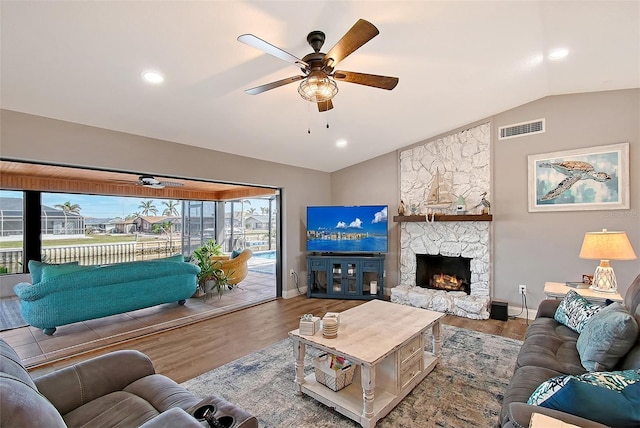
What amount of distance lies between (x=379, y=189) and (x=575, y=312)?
3.61 metres

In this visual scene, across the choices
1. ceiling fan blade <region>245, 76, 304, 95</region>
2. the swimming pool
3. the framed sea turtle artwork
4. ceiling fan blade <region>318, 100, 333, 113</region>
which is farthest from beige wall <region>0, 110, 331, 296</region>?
the swimming pool

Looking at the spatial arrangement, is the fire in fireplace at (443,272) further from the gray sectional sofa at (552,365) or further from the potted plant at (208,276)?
the potted plant at (208,276)

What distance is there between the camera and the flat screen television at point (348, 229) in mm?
5203

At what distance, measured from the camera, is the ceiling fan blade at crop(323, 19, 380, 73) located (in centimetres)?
168

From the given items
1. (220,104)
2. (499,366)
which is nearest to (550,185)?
(499,366)

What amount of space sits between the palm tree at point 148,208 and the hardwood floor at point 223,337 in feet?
16.2

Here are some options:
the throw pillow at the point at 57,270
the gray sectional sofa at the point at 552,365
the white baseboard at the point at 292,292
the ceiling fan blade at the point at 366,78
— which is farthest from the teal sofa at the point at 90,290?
the gray sectional sofa at the point at 552,365

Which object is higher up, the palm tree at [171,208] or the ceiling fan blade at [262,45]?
the ceiling fan blade at [262,45]

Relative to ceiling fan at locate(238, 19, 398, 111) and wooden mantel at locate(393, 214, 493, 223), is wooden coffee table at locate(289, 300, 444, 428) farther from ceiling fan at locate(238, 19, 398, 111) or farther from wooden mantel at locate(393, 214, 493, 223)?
wooden mantel at locate(393, 214, 493, 223)

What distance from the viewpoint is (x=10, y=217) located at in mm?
5840

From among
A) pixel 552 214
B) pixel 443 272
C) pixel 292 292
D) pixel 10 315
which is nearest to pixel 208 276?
pixel 292 292

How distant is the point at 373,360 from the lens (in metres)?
1.93

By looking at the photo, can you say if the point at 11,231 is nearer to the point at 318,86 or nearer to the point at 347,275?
the point at 347,275

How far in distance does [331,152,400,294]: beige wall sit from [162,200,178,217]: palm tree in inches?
198
